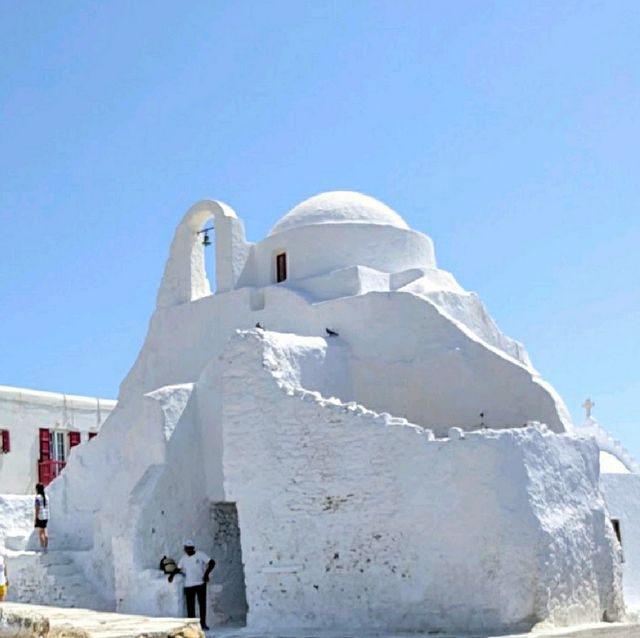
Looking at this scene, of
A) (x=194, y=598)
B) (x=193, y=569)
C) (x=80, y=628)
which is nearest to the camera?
(x=80, y=628)

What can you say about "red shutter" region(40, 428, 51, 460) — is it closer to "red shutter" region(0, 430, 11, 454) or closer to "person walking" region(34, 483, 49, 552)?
"red shutter" region(0, 430, 11, 454)

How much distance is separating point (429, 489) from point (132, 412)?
709cm

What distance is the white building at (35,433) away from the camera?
22.9 meters

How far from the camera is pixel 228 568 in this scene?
17312 mm

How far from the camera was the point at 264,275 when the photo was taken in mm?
20625

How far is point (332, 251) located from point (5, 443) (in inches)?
340

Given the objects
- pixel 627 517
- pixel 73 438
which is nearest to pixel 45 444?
pixel 73 438

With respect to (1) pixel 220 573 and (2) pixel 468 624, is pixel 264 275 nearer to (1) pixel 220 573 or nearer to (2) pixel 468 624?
(1) pixel 220 573

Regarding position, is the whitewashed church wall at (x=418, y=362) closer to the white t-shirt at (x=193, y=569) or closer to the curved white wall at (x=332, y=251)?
the curved white wall at (x=332, y=251)

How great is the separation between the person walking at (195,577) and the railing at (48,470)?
877 cm

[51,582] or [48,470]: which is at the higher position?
[48,470]

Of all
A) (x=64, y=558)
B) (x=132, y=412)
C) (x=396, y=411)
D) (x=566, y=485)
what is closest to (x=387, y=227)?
(x=396, y=411)

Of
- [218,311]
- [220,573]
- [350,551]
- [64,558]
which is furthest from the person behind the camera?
[218,311]

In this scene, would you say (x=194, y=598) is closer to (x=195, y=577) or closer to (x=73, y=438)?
(x=195, y=577)
